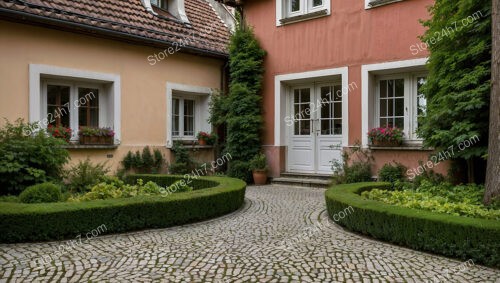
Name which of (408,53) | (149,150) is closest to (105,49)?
(149,150)

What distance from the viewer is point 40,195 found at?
6270mm

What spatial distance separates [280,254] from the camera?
4953 millimetres

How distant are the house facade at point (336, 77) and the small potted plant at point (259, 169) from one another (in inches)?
17.6

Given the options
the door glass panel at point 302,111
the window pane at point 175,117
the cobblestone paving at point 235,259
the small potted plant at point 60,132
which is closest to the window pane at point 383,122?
the door glass panel at point 302,111

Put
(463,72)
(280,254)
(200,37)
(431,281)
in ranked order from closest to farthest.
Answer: (431,281) → (280,254) → (463,72) → (200,37)

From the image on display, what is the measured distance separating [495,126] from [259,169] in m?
6.80

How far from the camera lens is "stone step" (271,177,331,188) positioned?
10.8 m

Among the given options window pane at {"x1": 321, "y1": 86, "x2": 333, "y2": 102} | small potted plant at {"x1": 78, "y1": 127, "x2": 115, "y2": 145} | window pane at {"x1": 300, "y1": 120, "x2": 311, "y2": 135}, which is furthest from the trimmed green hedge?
window pane at {"x1": 321, "y1": 86, "x2": 333, "y2": 102}

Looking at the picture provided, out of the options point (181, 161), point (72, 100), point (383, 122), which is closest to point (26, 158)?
point (72, 100)

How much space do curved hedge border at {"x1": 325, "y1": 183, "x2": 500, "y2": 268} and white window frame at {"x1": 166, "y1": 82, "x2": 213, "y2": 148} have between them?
706 centimetres

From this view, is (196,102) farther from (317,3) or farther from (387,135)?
(387,135)

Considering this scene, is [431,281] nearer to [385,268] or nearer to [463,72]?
[385,268]

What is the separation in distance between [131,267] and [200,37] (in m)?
9.82

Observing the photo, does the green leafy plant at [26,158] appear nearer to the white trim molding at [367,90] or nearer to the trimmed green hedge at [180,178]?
the trimmed green hedge at [180,178]
